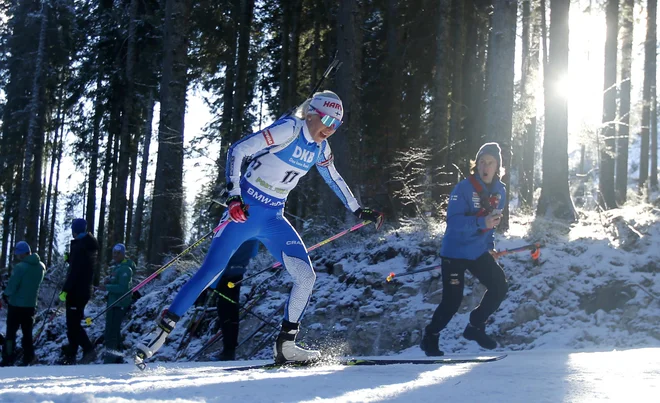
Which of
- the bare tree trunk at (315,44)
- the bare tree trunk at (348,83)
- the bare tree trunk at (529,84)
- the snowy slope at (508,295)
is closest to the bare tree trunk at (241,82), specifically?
the bare tree trunk at (315,44)

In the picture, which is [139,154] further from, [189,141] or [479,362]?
[479,362]

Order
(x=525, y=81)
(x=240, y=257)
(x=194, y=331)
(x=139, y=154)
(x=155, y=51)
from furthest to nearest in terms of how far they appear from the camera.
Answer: (x=139, y=154), (x=155, y=51), (x=525, y=81), (x=194, y=331), (x=240, y=257)

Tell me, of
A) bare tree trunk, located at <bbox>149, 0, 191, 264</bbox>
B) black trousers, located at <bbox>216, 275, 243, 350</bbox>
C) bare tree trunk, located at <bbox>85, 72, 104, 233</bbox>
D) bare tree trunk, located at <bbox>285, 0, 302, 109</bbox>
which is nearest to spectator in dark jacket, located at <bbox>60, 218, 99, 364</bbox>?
black trousers, located at <bbox>216, 275, 243, 350</bbox>

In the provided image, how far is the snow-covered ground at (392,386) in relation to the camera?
333cm

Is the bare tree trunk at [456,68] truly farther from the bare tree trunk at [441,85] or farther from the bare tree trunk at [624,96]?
the bare tree trunk at [624,96]

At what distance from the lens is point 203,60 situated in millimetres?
21938

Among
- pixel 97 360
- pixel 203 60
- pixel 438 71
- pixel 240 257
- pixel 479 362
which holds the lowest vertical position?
pixel 97 360

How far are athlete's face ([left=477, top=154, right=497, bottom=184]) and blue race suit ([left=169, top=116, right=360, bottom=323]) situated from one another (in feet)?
6.49

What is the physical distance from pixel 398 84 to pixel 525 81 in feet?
14.1

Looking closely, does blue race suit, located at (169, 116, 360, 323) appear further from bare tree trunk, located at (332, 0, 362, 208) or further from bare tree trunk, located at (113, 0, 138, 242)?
bare tree trunk, located at (113, 0, 138, 242)

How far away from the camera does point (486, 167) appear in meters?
6.89

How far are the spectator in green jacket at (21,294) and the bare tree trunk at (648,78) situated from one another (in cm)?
1996

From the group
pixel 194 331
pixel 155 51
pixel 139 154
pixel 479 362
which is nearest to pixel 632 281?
pixel 479 362

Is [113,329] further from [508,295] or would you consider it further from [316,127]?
[316,127]
